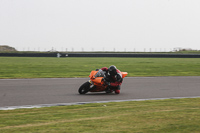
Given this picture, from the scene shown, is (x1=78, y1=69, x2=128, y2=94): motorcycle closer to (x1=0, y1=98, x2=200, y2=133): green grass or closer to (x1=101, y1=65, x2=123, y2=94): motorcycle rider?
(x1=101, y1=65, x2=123, y2=94): motorcycle rider

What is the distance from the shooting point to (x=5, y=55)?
→ 61.8 m

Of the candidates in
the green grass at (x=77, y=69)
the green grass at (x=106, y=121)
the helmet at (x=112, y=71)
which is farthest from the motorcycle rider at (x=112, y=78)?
the green grass at (x=77, y=69)

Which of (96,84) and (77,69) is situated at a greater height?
(96,84)

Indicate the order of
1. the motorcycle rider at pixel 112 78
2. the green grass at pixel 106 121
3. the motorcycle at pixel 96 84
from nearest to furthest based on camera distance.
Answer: the green grass at pixel 106 121
the motorcycle at pixel 96 84
the motorcycle rider at pixel 112 78

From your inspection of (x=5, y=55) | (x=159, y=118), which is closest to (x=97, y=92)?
(x=159, y=118)

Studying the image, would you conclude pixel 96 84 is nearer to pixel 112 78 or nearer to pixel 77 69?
pixel 112 78

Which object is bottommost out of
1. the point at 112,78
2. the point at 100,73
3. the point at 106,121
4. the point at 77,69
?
the point at 77,69

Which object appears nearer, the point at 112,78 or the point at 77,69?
the point at 112,78

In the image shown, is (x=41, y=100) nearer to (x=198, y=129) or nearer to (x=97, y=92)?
(x=97, y=92)

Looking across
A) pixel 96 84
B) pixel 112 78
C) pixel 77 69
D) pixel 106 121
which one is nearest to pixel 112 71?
pixel 112 78

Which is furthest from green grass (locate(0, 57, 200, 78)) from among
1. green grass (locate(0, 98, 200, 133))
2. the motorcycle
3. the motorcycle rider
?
green grass (locate(0, 98, 200, 133))

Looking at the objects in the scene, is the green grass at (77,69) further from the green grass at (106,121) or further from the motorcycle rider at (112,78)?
the green grass at (106,121)

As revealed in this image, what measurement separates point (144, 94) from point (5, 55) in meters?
51.7

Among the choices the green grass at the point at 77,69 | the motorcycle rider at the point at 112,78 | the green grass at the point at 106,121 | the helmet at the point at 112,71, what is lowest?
the green grass at the point at 77,69
